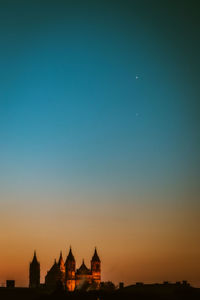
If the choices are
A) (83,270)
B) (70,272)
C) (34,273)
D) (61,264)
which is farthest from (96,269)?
(34,273)

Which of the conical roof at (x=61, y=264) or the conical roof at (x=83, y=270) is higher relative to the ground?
the conical roof at (x=61, y=264)

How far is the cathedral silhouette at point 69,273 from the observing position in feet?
518

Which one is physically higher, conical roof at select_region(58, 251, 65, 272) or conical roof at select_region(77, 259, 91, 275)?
conical roof at select_region(58, 251, 65, 272)

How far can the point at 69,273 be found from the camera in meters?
158

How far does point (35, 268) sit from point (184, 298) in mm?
103952

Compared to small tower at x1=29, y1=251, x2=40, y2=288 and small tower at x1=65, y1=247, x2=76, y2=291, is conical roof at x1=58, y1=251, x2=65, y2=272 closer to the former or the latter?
small tower at x1=65, y1=247, x2=76, y2=291

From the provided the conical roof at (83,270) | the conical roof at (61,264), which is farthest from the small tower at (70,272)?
the conical roof at (83,270)

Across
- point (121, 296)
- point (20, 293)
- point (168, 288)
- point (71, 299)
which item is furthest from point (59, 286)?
point (20, 293)

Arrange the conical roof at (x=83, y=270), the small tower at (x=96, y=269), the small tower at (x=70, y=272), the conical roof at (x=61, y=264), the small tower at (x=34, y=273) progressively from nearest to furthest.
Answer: the small tower at (x=70, y=272) < the small tower at (x=34, y=273) < the conical roof at (x=61, y=264) < the small tower at (x=96, y=269) < the conical roof at (x=83, y=270)

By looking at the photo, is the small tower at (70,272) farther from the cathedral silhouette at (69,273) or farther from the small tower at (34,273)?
the small tower at (34,273)

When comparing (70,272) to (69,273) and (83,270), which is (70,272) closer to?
(69,273)

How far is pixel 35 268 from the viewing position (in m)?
162

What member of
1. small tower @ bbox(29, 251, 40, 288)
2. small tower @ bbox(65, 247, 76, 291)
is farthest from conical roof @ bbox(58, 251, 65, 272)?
small tower @ bbox(29, 251, 40, 288)

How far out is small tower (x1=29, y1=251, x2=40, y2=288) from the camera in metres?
159
